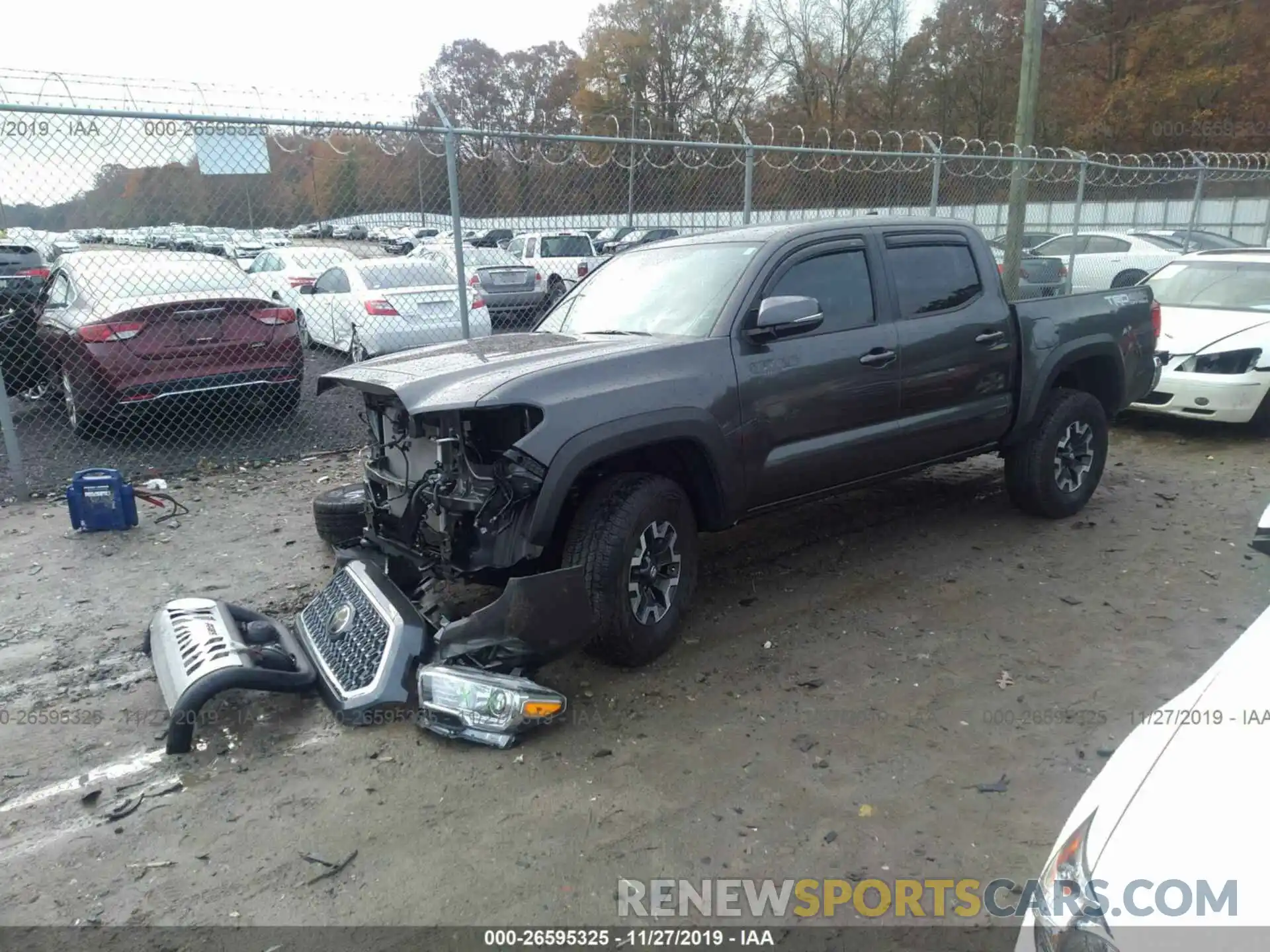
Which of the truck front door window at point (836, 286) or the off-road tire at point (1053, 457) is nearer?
the truck front door window at point (836, 286)

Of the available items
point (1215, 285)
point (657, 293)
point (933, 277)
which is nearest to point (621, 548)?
point (657, 293)

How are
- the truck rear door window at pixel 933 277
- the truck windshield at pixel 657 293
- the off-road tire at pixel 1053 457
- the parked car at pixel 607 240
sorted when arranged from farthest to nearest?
the parked car at pixel 607 240 < the off-road tire at pixel 1053 457 < the truck rear door window at pixel 933 277 < the truck windshield at pixel 657 293

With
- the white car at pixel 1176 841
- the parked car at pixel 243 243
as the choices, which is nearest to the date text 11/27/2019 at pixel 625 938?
the white car at pixel 1176 841

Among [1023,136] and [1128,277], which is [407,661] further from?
[1128,277]

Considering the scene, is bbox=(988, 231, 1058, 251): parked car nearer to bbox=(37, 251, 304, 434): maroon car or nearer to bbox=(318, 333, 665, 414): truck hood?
bbox=(37, 251, 304, 434): maroon car

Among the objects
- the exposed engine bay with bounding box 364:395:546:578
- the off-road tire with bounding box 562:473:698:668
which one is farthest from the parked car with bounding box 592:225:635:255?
the exposed engine bay with bounding box 364:395:546:578

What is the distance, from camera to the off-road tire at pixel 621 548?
12.4 feet

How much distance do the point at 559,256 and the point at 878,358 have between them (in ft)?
34.9

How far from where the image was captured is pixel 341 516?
5.33 metres

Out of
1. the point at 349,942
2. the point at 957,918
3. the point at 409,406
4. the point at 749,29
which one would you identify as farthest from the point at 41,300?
the point at 749,29

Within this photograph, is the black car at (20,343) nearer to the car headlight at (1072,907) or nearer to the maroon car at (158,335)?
the maroon car at (158,335)

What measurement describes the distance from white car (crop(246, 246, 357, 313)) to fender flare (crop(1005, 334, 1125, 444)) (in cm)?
823

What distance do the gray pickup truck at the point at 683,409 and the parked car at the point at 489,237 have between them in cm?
397

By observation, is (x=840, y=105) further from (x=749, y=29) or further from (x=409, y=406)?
(x=409, y=406)
